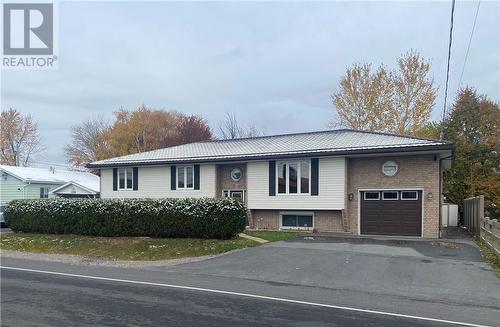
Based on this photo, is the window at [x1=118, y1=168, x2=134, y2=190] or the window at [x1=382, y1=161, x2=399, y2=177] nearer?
the window at [x1=382, y1=161, x2=399, y2=177]

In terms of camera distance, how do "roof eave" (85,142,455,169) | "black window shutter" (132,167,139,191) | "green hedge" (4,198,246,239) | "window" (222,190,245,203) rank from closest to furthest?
"green hedge" (4,198,246,239) < "roof eave" (85,142,455,169) < "window" (222,190,245,203) < "black window shutter" (132,167,139,191)

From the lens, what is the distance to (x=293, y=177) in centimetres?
2284

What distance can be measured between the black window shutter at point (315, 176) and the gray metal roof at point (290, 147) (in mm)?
686

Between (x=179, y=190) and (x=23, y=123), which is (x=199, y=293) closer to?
(x=179, y=190)

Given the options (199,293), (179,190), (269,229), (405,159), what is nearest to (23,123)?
(179,190)

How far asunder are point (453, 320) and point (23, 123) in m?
58.3

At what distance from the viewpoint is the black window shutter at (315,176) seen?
22062 millimetres

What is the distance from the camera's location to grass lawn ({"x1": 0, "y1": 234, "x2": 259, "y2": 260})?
1606cm

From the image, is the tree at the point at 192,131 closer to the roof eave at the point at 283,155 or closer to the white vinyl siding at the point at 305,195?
the roof eave at the point at 283,155

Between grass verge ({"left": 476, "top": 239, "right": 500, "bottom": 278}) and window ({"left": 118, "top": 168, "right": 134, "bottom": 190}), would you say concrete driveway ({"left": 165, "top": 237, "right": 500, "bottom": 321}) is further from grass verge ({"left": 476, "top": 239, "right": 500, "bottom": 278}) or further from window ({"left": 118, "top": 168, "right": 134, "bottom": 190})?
window ({"left": 118, "top": 168, "right": 134, "bottom": 190})

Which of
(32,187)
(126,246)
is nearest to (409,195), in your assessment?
(126,246)

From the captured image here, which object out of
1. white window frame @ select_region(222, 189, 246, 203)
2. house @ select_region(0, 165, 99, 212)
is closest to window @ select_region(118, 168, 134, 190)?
white window frame @ select_region(222, 189, 246, 203)

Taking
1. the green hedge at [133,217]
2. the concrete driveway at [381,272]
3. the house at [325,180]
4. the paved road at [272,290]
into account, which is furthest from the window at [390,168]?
the green hedge at [133,217]

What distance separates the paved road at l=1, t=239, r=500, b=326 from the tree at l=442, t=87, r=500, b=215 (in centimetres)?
1813
